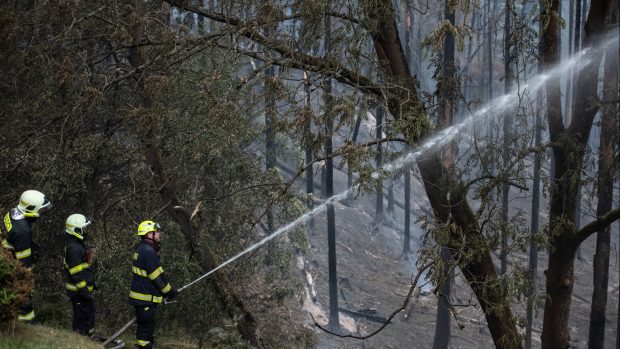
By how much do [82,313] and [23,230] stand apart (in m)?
1.46

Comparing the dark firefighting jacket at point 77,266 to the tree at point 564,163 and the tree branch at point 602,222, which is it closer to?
the tree at point 564,163

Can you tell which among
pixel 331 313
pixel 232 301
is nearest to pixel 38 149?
pixel 232 301

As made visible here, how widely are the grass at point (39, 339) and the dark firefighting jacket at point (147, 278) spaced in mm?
760

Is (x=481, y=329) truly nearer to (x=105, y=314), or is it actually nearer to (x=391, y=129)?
(x=105, y=314)

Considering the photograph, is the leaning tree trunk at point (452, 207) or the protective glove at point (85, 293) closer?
the protective glove at point (85, 293)

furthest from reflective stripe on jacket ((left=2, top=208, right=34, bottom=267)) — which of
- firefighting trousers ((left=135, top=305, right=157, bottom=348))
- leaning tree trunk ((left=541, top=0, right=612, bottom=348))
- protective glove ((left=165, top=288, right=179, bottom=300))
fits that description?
leaning tree trunk ((left=541, top=0, right=612, bottom=348))

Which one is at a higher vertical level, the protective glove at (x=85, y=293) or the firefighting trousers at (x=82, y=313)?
the protective glove at (x=85, y=293)

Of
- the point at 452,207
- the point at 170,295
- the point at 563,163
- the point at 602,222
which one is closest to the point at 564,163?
the point at 563,163

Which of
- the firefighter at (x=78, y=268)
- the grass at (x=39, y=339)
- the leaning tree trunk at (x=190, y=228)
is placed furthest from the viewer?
the leaning tree trunk at (x=190, y=228)

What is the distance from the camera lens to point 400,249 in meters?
34.1

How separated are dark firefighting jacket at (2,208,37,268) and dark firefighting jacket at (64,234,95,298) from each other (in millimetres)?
539

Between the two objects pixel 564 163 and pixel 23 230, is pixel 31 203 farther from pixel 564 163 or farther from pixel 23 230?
pixel 564 163

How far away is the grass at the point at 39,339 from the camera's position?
20.6 feet

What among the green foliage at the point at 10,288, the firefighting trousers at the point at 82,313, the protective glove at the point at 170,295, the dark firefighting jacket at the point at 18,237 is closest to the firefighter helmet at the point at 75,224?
the dark firefighting jacket at the point at 18,237
